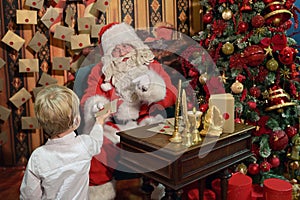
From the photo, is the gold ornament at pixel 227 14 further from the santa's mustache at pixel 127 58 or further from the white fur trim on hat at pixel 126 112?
the white fur trim on hat at pixel 126 112

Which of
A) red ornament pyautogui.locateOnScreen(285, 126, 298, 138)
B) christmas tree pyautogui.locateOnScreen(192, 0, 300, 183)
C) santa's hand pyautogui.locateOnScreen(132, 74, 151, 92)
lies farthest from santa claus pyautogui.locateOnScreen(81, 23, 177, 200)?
red ornament pyautogui.locateOnScreen(285, 126, 298, 138)

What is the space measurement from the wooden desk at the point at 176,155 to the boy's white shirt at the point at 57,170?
294 mm

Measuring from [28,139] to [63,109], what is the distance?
2071mm

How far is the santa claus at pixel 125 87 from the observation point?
7.46ft

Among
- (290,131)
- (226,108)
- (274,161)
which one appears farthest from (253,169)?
(226,108)

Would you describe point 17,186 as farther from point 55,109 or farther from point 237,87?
point 237,87

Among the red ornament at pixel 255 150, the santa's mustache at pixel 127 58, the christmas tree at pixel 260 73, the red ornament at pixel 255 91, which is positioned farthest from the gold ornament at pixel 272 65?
the santa's mustache at pixel 127 58

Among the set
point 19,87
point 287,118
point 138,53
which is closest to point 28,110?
point 19,87

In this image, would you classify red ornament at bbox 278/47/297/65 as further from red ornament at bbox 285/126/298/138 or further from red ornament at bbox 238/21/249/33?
red ornament at bbox 285/126/298/138

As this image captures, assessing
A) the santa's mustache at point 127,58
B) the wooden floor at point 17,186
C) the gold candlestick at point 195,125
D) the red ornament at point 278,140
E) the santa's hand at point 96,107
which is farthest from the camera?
the wooden floor at point 17,186

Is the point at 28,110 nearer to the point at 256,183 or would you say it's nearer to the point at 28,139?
the point at 28,139

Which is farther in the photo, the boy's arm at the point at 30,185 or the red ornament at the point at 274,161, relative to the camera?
the red ornament at the point at 274,161

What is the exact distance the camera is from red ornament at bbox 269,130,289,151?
7.54 ft

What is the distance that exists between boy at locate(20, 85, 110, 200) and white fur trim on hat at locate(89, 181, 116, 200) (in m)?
0.66
